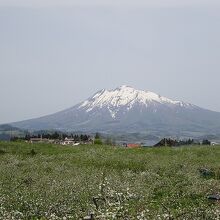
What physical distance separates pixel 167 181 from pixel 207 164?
8480 mm

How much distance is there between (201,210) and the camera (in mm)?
18766

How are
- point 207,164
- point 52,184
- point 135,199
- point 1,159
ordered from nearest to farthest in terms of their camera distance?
point 135,199 → point 52,184 → point 207,164 → point 1,159

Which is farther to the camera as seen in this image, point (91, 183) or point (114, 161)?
point (114, 161)

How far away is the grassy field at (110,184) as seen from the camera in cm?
1866

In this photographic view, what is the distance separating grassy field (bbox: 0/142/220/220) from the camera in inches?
734

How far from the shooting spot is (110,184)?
26.1m

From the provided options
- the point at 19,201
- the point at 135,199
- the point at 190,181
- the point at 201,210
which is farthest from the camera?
the point at 190,181

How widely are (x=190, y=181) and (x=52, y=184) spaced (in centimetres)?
861

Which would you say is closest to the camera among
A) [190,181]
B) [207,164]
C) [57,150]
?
[190,181]

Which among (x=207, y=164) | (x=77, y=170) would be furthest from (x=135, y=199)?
(x=207, y=164)

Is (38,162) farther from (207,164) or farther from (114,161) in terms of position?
(207,164)

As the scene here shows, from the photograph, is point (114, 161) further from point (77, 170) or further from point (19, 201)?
point (19, 201)

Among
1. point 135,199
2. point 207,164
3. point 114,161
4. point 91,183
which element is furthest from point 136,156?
point 135,199

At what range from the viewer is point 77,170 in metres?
33.5
